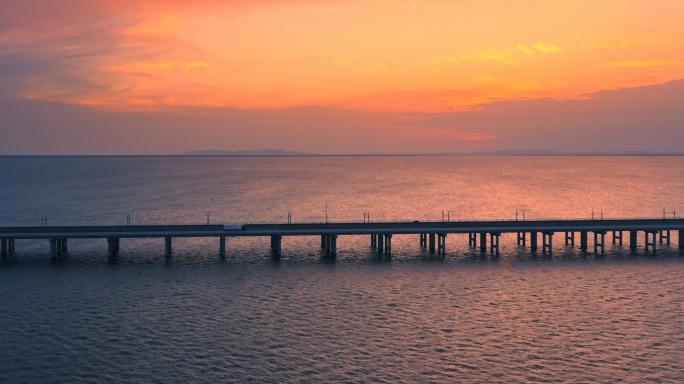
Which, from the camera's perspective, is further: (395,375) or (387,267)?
(387,267)

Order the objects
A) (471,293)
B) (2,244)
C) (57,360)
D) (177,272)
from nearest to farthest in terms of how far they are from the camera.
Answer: (57,360)
(471,293)
(177,272)
(2,244)

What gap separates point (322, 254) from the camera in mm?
87875

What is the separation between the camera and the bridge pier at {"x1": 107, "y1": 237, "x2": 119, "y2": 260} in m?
84.0

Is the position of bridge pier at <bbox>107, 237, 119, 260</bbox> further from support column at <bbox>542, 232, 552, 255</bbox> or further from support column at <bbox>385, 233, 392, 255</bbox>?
support column at <bbox>542, 232, 552, 255</bbox>

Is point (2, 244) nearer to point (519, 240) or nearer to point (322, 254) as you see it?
point (322, 254)

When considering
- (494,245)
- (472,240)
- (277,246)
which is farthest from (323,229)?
(494,245)

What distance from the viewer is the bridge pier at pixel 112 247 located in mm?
84000

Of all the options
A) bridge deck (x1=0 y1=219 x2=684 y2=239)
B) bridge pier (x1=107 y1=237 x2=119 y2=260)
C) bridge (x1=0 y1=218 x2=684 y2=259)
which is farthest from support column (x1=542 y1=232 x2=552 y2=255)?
bridge pier (x1=107 y1=237 x2=119 y2=260)

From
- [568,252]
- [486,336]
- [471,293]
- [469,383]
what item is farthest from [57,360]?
[568,252]

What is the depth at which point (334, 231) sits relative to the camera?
281ft

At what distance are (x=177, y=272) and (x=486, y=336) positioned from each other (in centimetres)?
4039

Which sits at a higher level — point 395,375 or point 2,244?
point 2,244

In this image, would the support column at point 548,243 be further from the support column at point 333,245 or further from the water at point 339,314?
the support column at point 333,245

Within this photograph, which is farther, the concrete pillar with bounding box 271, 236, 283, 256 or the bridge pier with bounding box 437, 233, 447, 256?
the bridge pier with bounding box 437, 233, 447, 256
